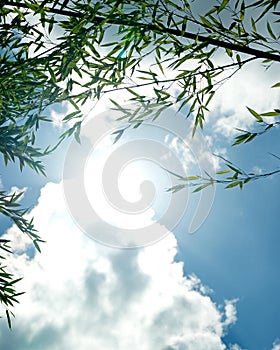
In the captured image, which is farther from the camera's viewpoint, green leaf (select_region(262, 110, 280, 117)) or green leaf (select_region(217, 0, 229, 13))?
green leaf (select_region(217, 0, 229, 13))

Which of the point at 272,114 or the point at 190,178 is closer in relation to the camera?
the point at 272,114

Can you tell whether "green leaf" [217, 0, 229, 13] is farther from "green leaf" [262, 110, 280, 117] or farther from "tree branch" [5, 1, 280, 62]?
"green leaf" [262, 110, 280, 117]

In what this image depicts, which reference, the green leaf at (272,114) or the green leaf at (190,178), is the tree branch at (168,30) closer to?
the green leaf at (272,114)

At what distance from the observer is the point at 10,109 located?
4422 mm

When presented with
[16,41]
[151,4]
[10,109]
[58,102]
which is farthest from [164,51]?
[10,109]

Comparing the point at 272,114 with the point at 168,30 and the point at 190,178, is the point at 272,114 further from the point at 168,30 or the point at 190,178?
the point at 168,30

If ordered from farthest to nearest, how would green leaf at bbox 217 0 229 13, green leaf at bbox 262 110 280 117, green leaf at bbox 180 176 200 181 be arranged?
green leaf at bbox 217 0 229 13
green leaf at bbox 180 176 200 181
green leaf at bbox 262 110 280 117

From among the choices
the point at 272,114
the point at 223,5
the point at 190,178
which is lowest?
the point at 190,178

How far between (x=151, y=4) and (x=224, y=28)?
1.82 ft

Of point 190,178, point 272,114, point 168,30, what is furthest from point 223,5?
point 190,178

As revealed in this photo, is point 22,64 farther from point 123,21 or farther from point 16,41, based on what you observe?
point 123,21

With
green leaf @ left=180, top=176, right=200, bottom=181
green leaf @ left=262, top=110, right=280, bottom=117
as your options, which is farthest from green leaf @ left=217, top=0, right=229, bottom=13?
green leaf @ left=180, top=176, right=200, bottom=181

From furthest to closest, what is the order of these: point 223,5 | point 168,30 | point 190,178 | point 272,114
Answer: point 168,30, point 223,5, point 190,178, point 272,114

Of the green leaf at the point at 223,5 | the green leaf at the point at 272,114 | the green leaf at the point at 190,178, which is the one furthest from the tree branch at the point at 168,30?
the green leaf at the point at 190,178
